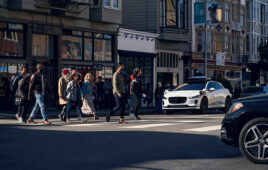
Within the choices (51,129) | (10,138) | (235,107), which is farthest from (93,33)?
(235,107)

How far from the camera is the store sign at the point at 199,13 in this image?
40.7m

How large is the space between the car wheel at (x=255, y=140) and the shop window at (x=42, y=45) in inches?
799

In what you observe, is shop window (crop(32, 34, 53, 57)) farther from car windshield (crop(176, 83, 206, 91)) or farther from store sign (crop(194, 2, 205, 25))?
store sign (crop(194, 2, 205, 25))

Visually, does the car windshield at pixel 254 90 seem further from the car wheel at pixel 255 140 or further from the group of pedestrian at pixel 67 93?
the car wheel at pixel 255 140

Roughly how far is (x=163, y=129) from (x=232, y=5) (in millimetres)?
39003

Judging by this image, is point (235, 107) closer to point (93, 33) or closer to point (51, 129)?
point (51, 129)

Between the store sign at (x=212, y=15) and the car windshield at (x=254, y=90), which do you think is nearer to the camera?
the car windshield at (x=254, y=90)

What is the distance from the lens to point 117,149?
1073 centimetres

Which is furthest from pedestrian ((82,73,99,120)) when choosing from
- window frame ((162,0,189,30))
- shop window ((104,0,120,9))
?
window frame ((162,0,189,30))

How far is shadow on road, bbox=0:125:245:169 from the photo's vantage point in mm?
8969

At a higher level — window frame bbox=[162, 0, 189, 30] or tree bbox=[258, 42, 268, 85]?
window frame bbox=[162, 0, 189, 30]

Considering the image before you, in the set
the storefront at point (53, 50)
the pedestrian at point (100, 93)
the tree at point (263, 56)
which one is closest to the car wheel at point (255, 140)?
the storefront at point (53, 50)

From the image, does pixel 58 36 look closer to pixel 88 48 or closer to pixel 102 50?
pixel 88 48

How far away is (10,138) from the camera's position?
12.6 m
